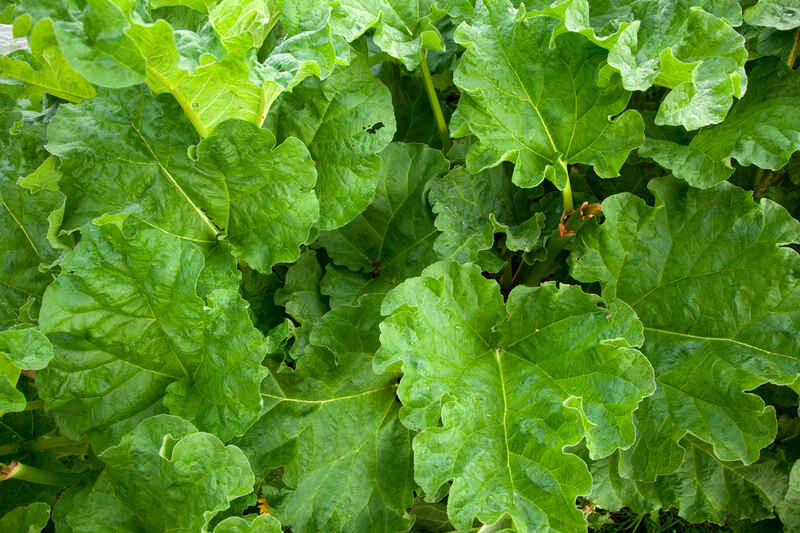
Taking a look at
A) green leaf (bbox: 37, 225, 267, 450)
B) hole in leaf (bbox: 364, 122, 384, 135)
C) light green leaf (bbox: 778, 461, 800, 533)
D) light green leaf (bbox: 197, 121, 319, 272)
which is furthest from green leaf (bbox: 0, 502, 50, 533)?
light green leaf (bbox: 778, 461, 800, 533)

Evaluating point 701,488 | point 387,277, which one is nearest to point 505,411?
point 387,277

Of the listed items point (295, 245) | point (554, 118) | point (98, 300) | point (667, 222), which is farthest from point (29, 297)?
point (667, 222)

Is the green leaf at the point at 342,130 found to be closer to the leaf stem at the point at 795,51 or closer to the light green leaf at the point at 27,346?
the light green leaf at the point at 27,346

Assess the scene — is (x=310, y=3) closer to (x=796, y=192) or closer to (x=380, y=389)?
(x=380, y=389)

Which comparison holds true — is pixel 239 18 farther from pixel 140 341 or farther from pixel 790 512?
pixel 790 512

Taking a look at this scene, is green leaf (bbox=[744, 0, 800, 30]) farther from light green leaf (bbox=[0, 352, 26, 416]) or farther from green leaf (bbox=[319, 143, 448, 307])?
light green leaf (bbox=[0, 352, 26, 416])

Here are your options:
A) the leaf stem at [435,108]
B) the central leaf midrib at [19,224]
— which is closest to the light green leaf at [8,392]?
the central leaf midrib at [19,224]

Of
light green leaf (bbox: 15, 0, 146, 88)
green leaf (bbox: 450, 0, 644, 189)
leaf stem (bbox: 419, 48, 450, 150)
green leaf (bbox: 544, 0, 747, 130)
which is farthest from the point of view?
leaf stem (bbox: 419, 48, 450, 150)
